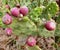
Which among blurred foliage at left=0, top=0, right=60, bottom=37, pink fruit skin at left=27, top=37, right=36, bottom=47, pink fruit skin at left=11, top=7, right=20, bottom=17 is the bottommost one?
pink fruit skin at left=27, top=37, right=36, bottom=47

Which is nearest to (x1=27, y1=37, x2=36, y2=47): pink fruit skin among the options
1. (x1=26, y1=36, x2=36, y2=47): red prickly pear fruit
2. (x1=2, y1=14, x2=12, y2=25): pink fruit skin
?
(x1=26, y1=36, x2=36, y2=47): red prickly pear fruit

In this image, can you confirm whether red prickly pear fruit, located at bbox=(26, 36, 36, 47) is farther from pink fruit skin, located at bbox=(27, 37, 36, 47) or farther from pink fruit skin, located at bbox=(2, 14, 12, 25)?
pink fruit skin, located at bbox=(2, 14, 12, 25)

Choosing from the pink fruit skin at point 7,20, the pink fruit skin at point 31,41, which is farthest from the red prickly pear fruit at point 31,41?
the pink fruit skin at point 7,20

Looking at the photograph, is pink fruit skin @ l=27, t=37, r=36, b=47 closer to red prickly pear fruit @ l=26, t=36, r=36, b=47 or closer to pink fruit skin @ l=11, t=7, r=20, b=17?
red prickly pear fruit @ l=26, t=36, r=36, b=47

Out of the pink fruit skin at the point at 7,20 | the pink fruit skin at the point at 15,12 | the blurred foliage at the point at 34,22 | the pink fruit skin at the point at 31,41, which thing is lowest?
the pink fruit skin at the point at 31,41

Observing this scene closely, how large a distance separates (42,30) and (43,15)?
0.23 feet

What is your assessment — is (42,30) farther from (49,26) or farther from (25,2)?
(25,2)

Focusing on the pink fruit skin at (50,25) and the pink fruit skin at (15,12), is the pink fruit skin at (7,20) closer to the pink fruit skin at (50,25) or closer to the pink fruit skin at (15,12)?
the pink fruit skin at (15,12)

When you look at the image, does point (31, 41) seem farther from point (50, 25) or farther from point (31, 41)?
point (50, 25)

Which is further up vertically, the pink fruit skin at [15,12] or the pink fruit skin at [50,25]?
the pink fruit skin at [15,12]

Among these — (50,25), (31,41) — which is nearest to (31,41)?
(31,41)

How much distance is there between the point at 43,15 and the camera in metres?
0.95

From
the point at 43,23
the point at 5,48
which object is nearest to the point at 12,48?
the point at 5,48

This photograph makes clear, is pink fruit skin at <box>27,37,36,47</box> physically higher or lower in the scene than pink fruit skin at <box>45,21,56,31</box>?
lower
